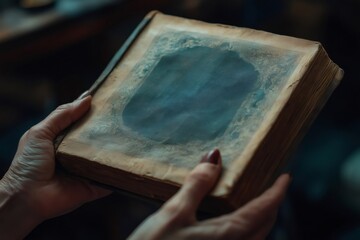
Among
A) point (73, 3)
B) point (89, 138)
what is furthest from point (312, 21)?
point (89, 138)

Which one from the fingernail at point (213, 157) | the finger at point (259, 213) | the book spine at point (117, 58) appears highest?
the book spine at point (117, 58)

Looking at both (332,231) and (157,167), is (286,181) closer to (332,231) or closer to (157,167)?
(157,167)

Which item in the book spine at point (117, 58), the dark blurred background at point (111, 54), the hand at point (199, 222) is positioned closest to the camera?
the hand at point (199, 222)

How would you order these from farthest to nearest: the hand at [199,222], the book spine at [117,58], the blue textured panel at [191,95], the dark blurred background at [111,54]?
1. the dark blurred background at [111,54]
2. the book spine at [117,58]
3. the blue textured panel at [191,95]
4. the hand at [199,222]

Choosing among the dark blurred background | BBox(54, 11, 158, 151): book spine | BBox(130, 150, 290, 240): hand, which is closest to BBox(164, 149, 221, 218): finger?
BBox(130, 150, 290, 240): hand

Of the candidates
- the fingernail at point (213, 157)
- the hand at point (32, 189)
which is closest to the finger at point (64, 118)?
the hand at point (32, 189)

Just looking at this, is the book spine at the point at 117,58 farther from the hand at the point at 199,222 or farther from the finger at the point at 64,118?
the hand at the point at 199,222
